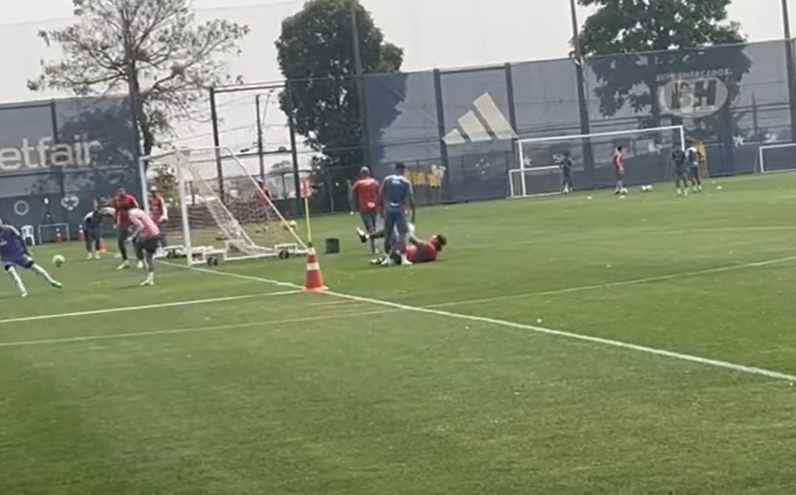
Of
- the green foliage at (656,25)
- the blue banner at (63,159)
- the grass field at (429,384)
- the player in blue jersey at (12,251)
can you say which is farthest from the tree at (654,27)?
the grass field at (429,384)

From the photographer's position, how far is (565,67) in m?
67.3

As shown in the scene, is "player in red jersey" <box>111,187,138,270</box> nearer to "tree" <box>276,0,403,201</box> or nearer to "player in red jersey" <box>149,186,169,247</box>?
"player in red jersey" <box>149,186,169,247</box>

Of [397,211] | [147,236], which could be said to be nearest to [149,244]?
[147,236]

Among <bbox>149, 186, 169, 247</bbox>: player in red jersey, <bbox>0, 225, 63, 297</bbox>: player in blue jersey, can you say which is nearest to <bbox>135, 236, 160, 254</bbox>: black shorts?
<bbox>0, 225, 63, 297</bbox>: player in blue jersey

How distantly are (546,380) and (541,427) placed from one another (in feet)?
6.03

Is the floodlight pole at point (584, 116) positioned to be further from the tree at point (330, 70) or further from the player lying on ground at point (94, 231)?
the player lying on ground at point (94, 231)

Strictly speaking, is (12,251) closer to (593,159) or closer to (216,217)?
(216,217)

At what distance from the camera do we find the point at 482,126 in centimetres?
6544

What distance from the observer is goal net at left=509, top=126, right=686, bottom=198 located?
63625mm

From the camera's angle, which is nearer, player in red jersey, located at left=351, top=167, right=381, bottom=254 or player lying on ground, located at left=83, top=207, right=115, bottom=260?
player in red jersey, located at left=351, top=167, right=381, bottom=254

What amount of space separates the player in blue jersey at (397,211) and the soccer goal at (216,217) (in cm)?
647

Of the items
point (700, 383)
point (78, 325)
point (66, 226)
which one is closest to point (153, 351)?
point (78, 325)

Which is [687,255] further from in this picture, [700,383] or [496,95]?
[496,95]

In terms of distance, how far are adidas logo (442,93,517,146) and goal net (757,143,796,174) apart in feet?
38.7
